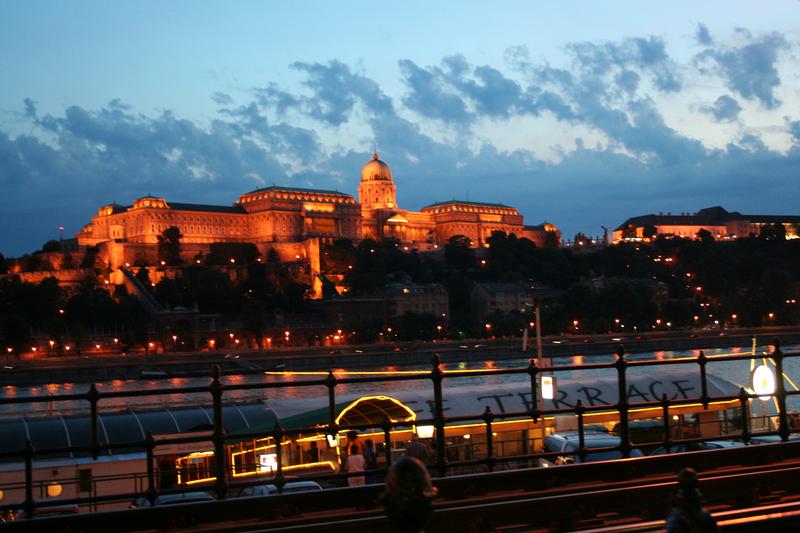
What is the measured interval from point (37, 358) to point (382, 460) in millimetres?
59641

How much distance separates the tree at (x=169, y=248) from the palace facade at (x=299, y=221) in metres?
1.50

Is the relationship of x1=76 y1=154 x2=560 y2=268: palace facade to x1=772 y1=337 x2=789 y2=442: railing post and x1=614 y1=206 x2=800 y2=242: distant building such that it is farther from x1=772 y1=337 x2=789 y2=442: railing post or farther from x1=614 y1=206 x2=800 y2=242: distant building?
x1=772 y1=337 x2=789 y2=442: railing post

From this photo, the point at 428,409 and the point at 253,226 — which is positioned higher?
the point at 253,226

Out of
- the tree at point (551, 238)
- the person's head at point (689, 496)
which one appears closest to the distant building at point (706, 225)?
the tree at point (551, 238)

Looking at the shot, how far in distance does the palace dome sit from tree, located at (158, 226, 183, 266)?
131 feet

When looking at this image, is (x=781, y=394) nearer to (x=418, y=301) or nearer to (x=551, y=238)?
(x=418, y=301)

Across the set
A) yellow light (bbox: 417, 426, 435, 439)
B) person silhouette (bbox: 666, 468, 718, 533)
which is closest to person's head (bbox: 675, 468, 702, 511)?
person silhouette (bbox: 666, 468, 718, 533)

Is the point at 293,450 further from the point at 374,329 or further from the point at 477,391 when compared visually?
the point at 374,329

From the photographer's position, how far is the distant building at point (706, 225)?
128125 mm

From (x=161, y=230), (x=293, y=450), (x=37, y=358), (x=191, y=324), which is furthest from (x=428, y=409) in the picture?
(x=161, y=230)

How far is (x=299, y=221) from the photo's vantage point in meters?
111

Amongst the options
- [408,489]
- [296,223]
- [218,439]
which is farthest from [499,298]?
[408,489]

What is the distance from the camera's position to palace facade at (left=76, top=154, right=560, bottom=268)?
10219 cm

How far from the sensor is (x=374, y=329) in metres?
76.6
